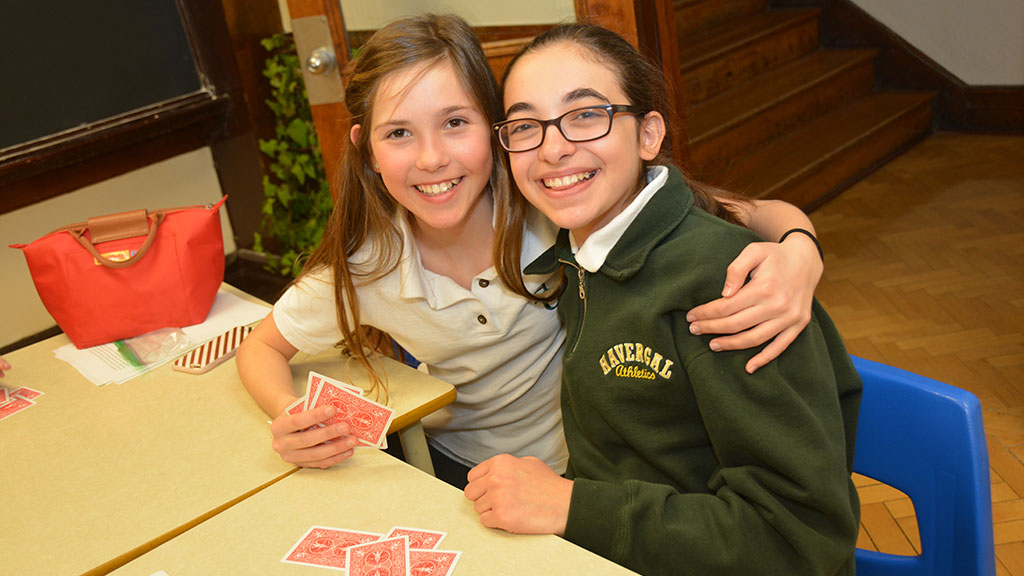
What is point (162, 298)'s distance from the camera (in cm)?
206

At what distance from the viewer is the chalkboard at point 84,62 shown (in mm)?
3199

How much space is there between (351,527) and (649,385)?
49cm

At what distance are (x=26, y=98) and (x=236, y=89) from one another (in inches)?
33.5

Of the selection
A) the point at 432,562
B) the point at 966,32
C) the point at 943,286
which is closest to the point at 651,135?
the point at 432,562

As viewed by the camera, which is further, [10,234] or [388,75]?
[10,234]

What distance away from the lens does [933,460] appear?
1.21 meters

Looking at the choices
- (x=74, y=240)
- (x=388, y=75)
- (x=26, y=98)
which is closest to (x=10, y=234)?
(x=26, y=98)

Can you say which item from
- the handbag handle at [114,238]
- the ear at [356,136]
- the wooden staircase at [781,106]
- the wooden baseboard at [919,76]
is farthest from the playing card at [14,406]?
the wooden baseboard at [919,76]

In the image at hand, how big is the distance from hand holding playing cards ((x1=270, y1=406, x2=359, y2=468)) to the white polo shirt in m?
0.34

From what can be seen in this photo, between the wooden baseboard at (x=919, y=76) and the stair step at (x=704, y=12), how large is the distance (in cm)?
42

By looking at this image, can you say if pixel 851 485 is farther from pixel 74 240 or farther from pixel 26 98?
pixel 26 98

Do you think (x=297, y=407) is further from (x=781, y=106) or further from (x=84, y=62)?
(x=781, y=106)

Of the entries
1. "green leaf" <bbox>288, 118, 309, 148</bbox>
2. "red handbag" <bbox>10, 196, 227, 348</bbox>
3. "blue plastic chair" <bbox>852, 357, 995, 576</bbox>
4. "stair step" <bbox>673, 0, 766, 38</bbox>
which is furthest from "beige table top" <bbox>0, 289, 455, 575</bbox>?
"stair step" <bbox>673, 0, 766, 38</bbox>

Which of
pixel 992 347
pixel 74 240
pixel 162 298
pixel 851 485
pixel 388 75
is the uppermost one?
pixel 388 75
